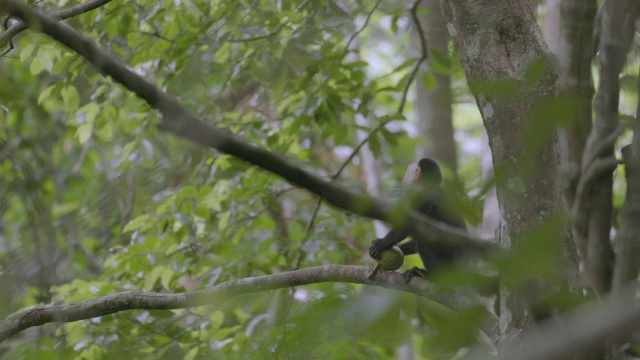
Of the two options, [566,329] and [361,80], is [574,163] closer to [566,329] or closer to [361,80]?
[566,329]

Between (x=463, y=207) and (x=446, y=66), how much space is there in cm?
305

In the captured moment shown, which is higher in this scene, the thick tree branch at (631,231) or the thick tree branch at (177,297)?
the thick tree branch at (631,231)

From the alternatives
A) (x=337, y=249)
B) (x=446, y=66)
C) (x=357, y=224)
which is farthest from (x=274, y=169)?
(x=357, y=224)

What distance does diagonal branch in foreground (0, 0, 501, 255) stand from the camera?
829 mm

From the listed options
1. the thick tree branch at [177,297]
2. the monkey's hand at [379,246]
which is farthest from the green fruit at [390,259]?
the monkey's hand at [379,246]

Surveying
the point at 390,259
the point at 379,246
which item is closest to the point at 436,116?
the point at 379,246

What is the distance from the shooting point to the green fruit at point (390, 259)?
8.81 feet

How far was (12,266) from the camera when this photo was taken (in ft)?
4.39

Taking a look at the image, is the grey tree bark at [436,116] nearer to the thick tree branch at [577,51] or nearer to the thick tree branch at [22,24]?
the thick tree branch at [22,24]

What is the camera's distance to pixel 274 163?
2.78 feet

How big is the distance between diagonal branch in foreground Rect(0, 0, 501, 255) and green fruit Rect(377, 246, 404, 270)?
174 cm

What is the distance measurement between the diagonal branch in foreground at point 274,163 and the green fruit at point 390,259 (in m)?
1.74

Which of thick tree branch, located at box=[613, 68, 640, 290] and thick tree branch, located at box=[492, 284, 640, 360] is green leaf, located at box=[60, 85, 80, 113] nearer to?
thick tree branch, located at box=[613, 68, 640, 290]

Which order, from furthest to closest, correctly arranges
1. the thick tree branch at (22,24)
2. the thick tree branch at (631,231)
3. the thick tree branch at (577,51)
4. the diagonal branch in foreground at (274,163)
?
the thick tree branch at (22,24) → the thick tree branch at (577,51) → the thick tree branch at (631,231) → the diagonal branch in foreground at (274,163)
